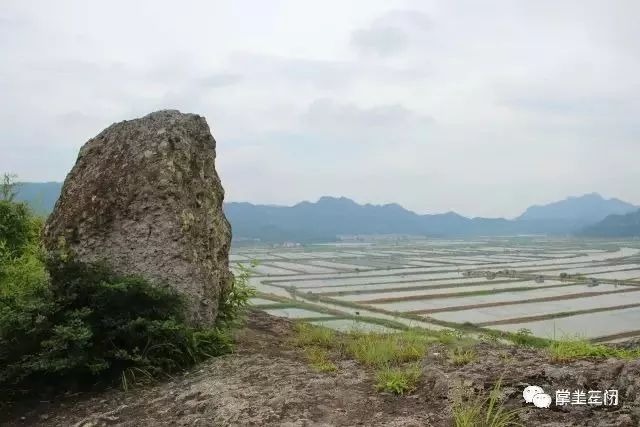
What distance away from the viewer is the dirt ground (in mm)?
3766

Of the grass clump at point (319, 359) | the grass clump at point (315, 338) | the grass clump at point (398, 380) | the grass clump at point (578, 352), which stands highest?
the grass clump at point (578, 352)

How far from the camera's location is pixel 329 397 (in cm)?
429

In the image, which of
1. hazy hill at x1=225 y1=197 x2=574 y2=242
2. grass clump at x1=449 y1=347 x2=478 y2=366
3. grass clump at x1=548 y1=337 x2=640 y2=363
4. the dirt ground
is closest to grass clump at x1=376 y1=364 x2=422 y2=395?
the dirt ground

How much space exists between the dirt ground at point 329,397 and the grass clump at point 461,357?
0.21 ft

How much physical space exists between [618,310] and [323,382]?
2408cm

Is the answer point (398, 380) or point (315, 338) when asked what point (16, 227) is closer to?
point (315, 338)

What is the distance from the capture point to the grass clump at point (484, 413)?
3508 mm

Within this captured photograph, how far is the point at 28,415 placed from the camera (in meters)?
4.74

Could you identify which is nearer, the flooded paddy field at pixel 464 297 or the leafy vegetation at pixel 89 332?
the leafy vegetation at pixel 89 332

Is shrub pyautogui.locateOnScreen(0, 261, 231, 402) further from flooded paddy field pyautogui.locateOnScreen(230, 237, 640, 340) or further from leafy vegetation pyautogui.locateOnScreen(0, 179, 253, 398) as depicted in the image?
flooded paddy field pyautogui.locateOnScreen(230, 237, 640, 340)

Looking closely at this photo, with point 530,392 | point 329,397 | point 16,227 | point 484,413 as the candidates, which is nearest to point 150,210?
point 329,397

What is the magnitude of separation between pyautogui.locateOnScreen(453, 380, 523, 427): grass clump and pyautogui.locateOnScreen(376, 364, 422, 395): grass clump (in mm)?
552

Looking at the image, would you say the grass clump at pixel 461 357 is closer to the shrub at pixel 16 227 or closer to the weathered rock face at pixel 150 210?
the weathered rock face at pixel 150 210

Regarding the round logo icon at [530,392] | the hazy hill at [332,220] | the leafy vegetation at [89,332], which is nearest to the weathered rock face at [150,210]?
the leafy vegetation at [89,332]
